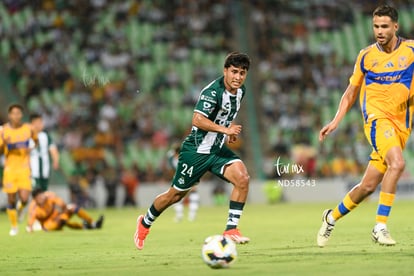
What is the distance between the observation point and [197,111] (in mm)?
10695

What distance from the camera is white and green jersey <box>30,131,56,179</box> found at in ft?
62.6

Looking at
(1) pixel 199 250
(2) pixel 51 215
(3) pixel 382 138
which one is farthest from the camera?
(2) pixel 51 215

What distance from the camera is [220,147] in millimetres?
11023

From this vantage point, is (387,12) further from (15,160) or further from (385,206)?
(15,160)

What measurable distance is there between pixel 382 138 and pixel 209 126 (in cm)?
191

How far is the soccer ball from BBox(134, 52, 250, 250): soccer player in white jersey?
7.18 ft

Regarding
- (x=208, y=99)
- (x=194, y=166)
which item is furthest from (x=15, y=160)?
(x=208, y=99)

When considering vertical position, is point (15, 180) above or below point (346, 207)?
below

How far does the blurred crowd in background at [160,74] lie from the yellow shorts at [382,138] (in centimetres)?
1782

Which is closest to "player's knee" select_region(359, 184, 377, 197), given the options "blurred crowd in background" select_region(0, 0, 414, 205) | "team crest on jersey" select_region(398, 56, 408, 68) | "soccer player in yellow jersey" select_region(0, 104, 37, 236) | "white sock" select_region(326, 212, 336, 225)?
"white sock" select_region(326, 212, 336, 225)

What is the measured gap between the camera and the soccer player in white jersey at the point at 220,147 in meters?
10.8

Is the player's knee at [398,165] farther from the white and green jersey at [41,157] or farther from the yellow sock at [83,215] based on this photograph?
the white and green jersey at [41,157]

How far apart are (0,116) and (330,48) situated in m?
11.5

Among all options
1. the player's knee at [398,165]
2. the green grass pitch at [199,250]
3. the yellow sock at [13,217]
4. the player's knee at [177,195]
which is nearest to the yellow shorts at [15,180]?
the yellow sock at [13,217]
